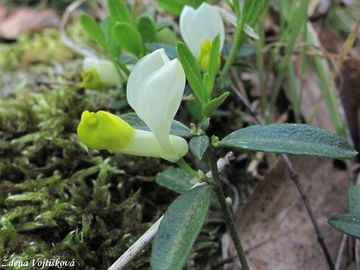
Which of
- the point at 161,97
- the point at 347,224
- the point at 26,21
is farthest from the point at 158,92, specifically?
the point at 26,21

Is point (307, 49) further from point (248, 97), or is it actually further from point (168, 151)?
Result: point (168, 151)

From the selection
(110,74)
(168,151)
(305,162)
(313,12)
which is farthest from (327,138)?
(313,12)

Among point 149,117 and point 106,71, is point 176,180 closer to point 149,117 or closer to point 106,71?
point 149,117

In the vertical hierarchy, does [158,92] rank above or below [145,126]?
above

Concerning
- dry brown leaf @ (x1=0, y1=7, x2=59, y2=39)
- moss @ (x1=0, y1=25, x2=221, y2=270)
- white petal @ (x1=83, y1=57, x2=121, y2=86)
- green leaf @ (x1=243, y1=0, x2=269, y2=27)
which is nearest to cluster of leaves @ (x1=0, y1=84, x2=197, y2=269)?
moss @ (x1=0, y1=25, x2=221, y2=270)

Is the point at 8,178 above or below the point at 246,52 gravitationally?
below

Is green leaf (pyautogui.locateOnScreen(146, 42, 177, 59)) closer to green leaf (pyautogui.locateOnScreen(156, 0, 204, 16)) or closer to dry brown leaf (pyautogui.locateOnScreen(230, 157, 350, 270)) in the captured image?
green leaf (pyautogui.locateOnScreen(156, 0, 204, 16))

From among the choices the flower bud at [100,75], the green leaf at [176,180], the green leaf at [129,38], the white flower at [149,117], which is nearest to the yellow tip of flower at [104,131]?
the white flower at [149,117]
